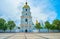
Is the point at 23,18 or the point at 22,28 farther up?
the point at 23,18

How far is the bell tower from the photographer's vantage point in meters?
82.6

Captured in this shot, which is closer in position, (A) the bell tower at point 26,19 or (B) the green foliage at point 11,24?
(A) the bell tower at point 26,19

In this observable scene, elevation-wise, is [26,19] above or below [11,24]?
above

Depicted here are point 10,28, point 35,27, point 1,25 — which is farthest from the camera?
point 35,27

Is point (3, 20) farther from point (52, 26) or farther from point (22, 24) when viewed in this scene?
point (52, 26)

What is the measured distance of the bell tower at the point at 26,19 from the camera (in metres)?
82.6

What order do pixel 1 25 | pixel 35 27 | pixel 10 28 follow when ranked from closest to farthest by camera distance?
pixel 1 25, pixel 10 28, pixel 35 27

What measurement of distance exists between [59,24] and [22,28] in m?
20.2

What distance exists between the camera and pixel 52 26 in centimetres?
7912

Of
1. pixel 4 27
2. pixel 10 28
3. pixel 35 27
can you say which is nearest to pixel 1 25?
pixel 4 27

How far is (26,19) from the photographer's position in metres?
85.2

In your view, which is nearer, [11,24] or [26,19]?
[11,24]

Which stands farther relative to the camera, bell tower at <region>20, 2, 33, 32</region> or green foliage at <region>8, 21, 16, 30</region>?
green foliage at <region>8, 21, 16, 30</region>

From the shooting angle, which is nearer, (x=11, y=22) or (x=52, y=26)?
(x=52, y=26)
